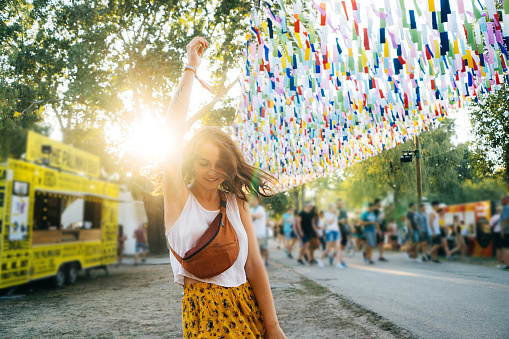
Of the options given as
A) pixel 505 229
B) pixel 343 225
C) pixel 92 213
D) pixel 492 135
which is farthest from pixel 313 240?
pixel 492 135

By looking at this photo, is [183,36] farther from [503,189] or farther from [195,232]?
[195,232]

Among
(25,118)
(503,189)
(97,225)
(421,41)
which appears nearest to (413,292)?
(503,189)

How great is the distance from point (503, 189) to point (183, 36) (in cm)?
663

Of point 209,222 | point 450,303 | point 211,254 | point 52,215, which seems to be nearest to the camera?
point 211,254

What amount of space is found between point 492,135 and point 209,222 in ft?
10.3

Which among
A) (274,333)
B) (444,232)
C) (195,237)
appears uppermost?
(195,237)

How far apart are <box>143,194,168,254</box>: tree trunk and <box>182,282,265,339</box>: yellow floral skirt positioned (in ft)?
15.0

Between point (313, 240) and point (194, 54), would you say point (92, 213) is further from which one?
point (194, 54)

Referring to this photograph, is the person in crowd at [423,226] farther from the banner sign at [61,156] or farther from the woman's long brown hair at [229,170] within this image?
the banner sign at [61,156]

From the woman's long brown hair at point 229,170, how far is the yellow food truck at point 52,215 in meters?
5.81

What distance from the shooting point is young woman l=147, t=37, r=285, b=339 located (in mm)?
1875

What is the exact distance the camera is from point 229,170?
79.7 inches

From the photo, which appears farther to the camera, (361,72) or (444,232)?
(444,232)

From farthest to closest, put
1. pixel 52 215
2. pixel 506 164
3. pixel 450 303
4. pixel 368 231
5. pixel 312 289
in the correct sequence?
1. pixel 368 231
2. pixel 52 215
3. pixel 312 289
4. pixel 450 303
5. pixel 506 164
